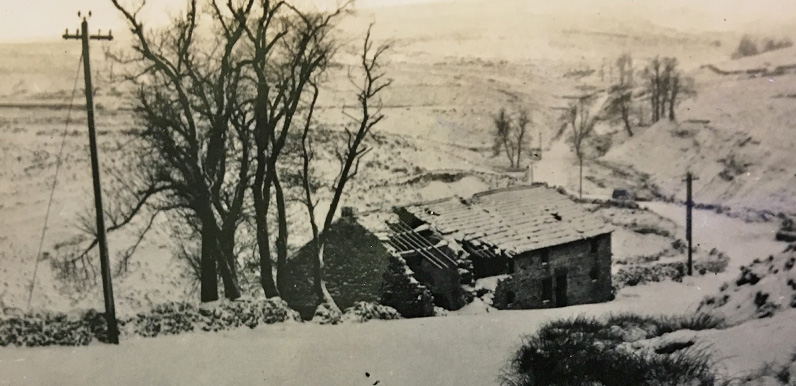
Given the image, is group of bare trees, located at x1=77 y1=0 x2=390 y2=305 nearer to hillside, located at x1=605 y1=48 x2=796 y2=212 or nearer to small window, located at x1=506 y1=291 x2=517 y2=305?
small window, located at x1=506 y1=291 x2=517 y2=305

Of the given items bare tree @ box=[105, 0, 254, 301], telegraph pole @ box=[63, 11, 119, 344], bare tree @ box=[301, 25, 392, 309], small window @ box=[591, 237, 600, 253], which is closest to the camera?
telegraph pole @ box=[63, 11, 119, 344]

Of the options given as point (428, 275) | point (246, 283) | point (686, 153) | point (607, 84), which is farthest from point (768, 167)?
point (246, 283)

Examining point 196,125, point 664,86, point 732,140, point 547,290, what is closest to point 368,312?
point 547,290

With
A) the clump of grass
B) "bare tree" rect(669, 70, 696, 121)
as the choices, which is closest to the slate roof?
the clump of grass

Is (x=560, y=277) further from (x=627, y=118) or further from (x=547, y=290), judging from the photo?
(x=627, y=118)

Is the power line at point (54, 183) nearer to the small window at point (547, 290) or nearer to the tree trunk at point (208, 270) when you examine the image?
the tree trunk at point (208, 270)

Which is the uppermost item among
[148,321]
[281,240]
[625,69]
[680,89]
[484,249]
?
[625,69]

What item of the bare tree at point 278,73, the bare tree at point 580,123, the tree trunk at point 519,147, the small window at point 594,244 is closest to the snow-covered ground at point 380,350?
the small window at point 594,244
